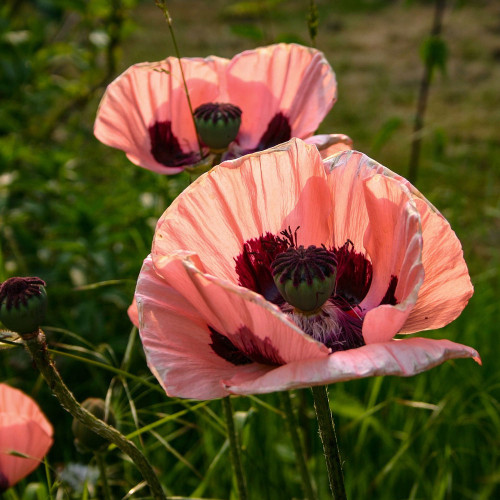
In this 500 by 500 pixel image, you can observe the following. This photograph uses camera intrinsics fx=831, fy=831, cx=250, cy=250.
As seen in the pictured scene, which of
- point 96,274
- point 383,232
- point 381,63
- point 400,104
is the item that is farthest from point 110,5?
point 381,63

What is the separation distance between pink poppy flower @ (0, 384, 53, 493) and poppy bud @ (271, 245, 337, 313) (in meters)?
0.57

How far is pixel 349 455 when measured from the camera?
1848mm

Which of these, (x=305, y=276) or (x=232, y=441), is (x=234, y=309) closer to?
(x=305, y=276)

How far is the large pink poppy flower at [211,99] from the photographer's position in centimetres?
124

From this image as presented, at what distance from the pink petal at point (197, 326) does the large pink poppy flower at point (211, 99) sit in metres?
0.43

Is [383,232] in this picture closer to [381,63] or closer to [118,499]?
[118,499]

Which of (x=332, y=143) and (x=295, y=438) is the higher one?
(x=332, y=143)

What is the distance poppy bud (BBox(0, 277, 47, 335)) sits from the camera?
2.84 ft

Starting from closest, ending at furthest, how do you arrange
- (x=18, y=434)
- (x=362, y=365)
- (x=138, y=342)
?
1. (x=362, y=365)
2. (x=18, y=434)
3. (x=138, y=342)

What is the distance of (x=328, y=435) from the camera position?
82 centimetres

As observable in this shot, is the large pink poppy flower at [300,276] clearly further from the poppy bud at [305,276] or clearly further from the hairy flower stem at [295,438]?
the hairy flower stem at [295,438]

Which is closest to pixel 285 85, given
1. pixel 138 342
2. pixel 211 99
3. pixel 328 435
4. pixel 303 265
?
pixel 211 99

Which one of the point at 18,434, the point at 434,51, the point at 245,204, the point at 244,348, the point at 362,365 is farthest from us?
the point at 434,51

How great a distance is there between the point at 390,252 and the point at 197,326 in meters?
0.22
